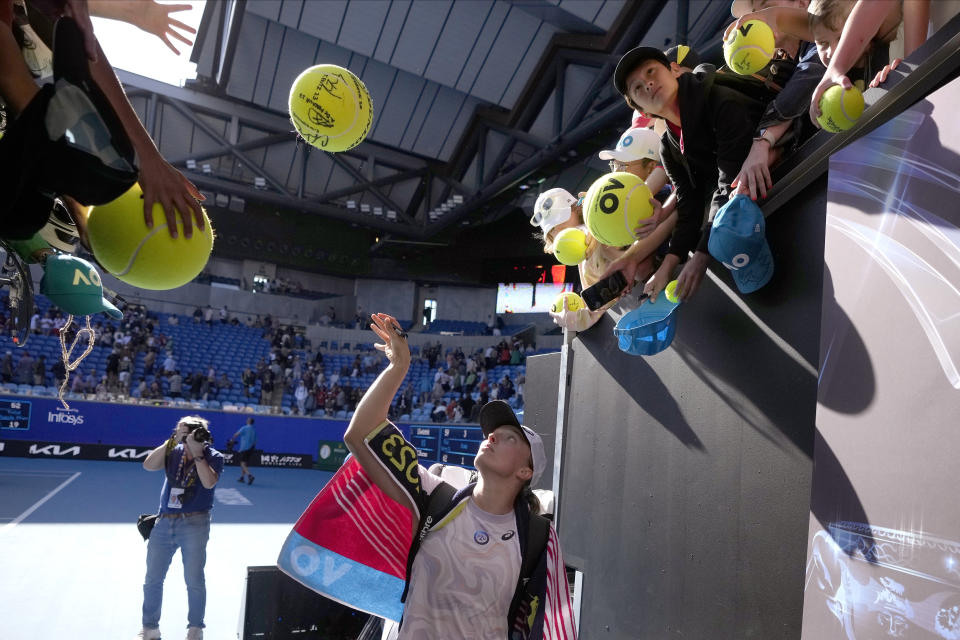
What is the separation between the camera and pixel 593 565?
167 inches

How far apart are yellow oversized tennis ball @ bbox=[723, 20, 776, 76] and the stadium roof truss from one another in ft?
44.5

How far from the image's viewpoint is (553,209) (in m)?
4.67

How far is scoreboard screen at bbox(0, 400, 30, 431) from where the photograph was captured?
16375 millimetres

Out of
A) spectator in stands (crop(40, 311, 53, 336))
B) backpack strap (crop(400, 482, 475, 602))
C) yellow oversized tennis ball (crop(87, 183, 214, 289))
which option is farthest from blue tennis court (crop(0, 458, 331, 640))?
spectator in stands (crop(40, 311, 53, 336))

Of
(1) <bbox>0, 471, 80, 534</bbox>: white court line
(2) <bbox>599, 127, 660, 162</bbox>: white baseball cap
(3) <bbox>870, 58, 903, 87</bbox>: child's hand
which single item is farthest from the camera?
(1) <bbox>0, 471, 80, 534</bbox>: white court line

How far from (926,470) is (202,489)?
5.42 m

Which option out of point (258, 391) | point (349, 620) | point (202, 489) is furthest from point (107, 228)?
point (258, 391)

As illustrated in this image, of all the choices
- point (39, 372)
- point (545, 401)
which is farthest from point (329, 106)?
point (39, 372)

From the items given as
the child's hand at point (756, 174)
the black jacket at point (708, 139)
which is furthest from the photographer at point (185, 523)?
the child's hand at point (756, 174)

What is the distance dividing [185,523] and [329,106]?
3660 mm

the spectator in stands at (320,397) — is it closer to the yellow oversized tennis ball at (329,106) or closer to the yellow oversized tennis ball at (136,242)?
the yellow oversized tennis ball at (329,106)

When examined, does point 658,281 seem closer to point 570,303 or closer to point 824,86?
point 824,86

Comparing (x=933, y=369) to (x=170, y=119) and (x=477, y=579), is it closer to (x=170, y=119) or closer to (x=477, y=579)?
(x=477, y=579)

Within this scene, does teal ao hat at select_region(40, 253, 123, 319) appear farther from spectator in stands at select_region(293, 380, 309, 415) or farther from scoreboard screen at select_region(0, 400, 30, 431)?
spectator in stands at select_region(293, 380, 309, 415)
